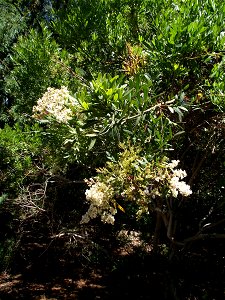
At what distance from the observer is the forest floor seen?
257 inches

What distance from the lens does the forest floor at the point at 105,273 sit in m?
6.53

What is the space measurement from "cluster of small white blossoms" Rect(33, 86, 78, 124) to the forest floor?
140 inches

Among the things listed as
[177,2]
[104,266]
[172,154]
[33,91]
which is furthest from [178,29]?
[104,266]

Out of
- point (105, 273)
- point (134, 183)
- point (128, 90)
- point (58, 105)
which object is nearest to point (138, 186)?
point (134, 183)

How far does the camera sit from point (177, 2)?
12.9 ft

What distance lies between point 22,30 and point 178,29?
8.34m

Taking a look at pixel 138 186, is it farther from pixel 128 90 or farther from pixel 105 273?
pixel 105 273

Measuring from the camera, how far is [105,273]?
25.3 feet

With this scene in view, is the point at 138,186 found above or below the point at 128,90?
below

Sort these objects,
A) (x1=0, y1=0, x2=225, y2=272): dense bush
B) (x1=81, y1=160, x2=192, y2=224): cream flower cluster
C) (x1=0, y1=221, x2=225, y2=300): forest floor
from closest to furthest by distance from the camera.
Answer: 1. (x1=81, y1=160, x2=192, y2=224): cream flower cluster
2. (x1=0, y1=0, x2=225, y2=272): dense bush
3. (x1=0, y1=221, x2=225, y2=300): forest floor

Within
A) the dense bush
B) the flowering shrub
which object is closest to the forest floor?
the dense bush

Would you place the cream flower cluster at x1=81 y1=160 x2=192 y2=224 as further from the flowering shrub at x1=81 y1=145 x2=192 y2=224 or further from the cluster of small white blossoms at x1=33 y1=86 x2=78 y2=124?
the cluster of small white blossoms at x1=33 y1=86 x2=78 y2=124

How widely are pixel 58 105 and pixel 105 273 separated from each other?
5.35 m

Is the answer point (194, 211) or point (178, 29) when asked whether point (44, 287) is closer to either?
point (194, 211)
